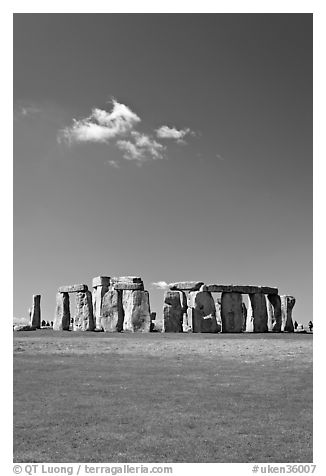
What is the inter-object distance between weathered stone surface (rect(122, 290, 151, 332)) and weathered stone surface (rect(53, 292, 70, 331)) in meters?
3.96

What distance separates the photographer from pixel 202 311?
2489 centimetres

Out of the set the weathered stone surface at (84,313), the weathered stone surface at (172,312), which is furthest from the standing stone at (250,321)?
the weathered stone surface at (84,313)

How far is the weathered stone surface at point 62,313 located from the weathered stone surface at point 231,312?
795cm

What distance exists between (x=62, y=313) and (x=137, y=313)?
4.96 meters

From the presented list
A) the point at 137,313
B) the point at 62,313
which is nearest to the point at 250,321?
the point at 137,313

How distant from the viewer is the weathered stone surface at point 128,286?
81.7ft

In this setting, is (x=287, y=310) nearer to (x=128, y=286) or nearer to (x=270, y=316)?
(x=270, y=316)

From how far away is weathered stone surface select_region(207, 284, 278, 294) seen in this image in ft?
83.7

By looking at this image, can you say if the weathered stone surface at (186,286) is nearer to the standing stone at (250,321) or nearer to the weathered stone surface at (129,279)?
the weathered stone surface at (129,279)

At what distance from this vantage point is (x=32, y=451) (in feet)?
22.1

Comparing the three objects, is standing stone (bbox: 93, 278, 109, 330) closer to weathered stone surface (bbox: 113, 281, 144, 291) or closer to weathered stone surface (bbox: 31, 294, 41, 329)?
weathered stone surface (bbox: 113, 281, 144, 291)

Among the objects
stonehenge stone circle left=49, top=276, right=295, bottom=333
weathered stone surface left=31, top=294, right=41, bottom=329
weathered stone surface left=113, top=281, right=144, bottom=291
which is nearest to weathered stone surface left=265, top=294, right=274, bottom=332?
stonehenge stone circle left=49, top=276, right=295, bottom=333
